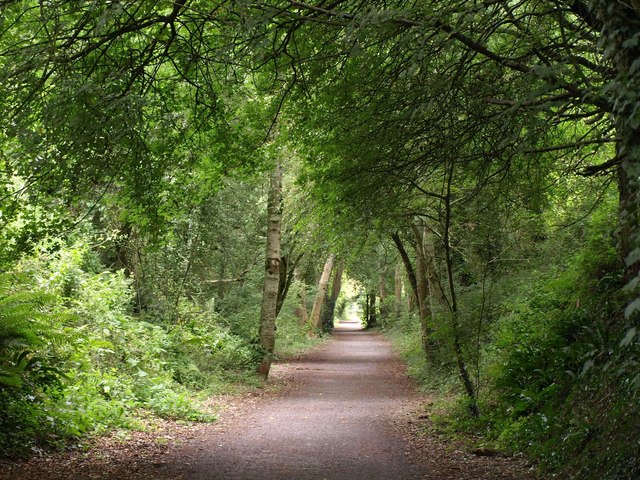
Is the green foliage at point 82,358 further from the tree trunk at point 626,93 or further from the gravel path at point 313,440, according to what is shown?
the tree trunk at point 626,93

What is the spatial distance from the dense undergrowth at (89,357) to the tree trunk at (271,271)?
0.37m

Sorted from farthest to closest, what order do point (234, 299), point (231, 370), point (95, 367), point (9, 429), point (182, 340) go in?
point (234, 299)
point (231, 370)
point (182, 340)
point (95, 367)
point (9, 429)

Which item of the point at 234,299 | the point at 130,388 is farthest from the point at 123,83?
the point at 234,299

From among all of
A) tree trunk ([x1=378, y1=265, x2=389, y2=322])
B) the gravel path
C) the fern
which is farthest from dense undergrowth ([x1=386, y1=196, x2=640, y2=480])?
tree trunk ([x1=378, y1=265, x2=389, y2=322])

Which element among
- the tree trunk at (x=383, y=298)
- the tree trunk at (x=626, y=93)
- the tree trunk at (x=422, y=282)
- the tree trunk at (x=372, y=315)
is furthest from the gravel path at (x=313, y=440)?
the tree trunk at (x=372, y=315)

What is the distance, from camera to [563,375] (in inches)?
354

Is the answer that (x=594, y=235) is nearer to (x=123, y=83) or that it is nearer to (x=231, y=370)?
(x=123, y=83)

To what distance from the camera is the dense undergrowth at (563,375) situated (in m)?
6.61

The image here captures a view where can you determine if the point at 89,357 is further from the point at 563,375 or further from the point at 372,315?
the point at 372,315

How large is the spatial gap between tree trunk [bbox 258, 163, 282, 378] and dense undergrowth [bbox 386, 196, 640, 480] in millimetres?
5745

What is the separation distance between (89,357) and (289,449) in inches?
165

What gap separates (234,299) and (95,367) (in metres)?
10.6

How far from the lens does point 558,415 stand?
321 inches

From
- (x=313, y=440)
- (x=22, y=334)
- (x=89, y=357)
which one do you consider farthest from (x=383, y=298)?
(x=22, y=334)
